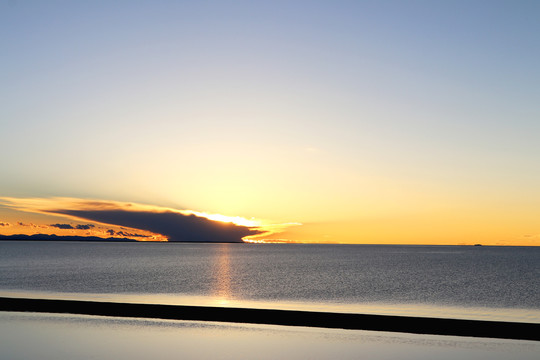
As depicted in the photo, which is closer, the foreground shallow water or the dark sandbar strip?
the foreground shallow water

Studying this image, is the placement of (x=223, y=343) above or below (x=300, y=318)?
below

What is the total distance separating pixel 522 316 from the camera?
40875 millimetres

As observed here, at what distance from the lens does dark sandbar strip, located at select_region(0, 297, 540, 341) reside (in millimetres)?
23672

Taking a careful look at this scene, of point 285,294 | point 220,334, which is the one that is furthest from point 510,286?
point 220,334

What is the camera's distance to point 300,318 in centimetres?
2692

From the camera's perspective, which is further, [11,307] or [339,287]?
[339,287]

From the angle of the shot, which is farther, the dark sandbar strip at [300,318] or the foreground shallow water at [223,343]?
the dark sandbar strip at [300,318]

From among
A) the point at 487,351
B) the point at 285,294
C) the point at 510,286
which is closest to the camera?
the point at 487,351

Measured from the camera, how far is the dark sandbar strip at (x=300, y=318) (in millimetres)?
23672

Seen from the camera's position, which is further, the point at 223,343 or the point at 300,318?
the point at 300,318

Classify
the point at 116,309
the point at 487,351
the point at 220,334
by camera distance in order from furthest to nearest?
the point at 116,309 < the point at 220,334 < the point at 487,351

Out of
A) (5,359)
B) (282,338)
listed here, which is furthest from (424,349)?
(5,359)

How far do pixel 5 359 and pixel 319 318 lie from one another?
1447cm

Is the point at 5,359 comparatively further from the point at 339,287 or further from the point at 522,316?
the point at 339,287
